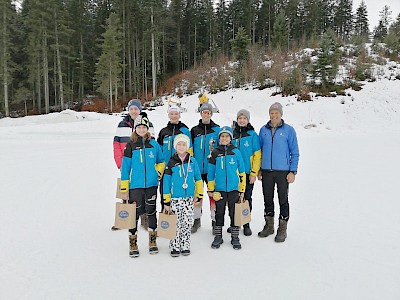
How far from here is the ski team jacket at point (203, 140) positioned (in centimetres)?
465

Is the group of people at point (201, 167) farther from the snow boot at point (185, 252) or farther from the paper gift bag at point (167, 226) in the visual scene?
the paper gift bag at point (167, 226)

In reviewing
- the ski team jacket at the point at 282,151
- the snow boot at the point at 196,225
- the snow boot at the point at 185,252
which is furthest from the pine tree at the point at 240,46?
the snow boot at the point at 185,252

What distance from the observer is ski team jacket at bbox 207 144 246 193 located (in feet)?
13.9

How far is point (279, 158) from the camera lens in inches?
177

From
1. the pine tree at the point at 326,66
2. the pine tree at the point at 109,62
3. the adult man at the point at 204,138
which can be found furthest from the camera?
the pine tree at the point at 109,62

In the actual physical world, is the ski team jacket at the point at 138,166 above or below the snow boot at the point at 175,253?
above

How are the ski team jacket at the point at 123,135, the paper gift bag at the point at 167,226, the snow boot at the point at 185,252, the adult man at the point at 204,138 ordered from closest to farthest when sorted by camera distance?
the paper gift bag at the point at 167,226, the snow boot at the point at 185,252, the adult man at the point at 204,138, the ski team jacket at the point at 123,135

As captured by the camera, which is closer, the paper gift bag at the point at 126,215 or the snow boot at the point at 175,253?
the paper gift bag at the point at 126,215

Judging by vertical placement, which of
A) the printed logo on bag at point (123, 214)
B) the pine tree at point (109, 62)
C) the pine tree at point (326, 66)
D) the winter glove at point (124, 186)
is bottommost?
the printed logo on bag at point (123, 214)

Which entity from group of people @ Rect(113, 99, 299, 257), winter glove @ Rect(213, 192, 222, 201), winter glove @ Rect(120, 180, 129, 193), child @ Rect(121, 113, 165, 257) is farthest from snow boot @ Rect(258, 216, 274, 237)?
winter glove @ Rect(120, 180, 129, 193)

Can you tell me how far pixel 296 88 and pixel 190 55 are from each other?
24.1 metres

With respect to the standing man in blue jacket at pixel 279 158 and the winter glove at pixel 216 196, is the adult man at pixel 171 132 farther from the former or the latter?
the standing man in blue jacket at pixel 279 158

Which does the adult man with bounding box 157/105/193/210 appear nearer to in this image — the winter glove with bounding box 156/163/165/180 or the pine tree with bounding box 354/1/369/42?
the winter glove with bounding box 156/163/165/180

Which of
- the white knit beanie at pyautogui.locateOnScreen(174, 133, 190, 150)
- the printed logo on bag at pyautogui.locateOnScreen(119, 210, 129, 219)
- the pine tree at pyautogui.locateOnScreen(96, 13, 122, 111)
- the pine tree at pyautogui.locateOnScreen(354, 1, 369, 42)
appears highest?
the pine tree at pyautogui.locateOnScreen(354, 1, 369, 42)
